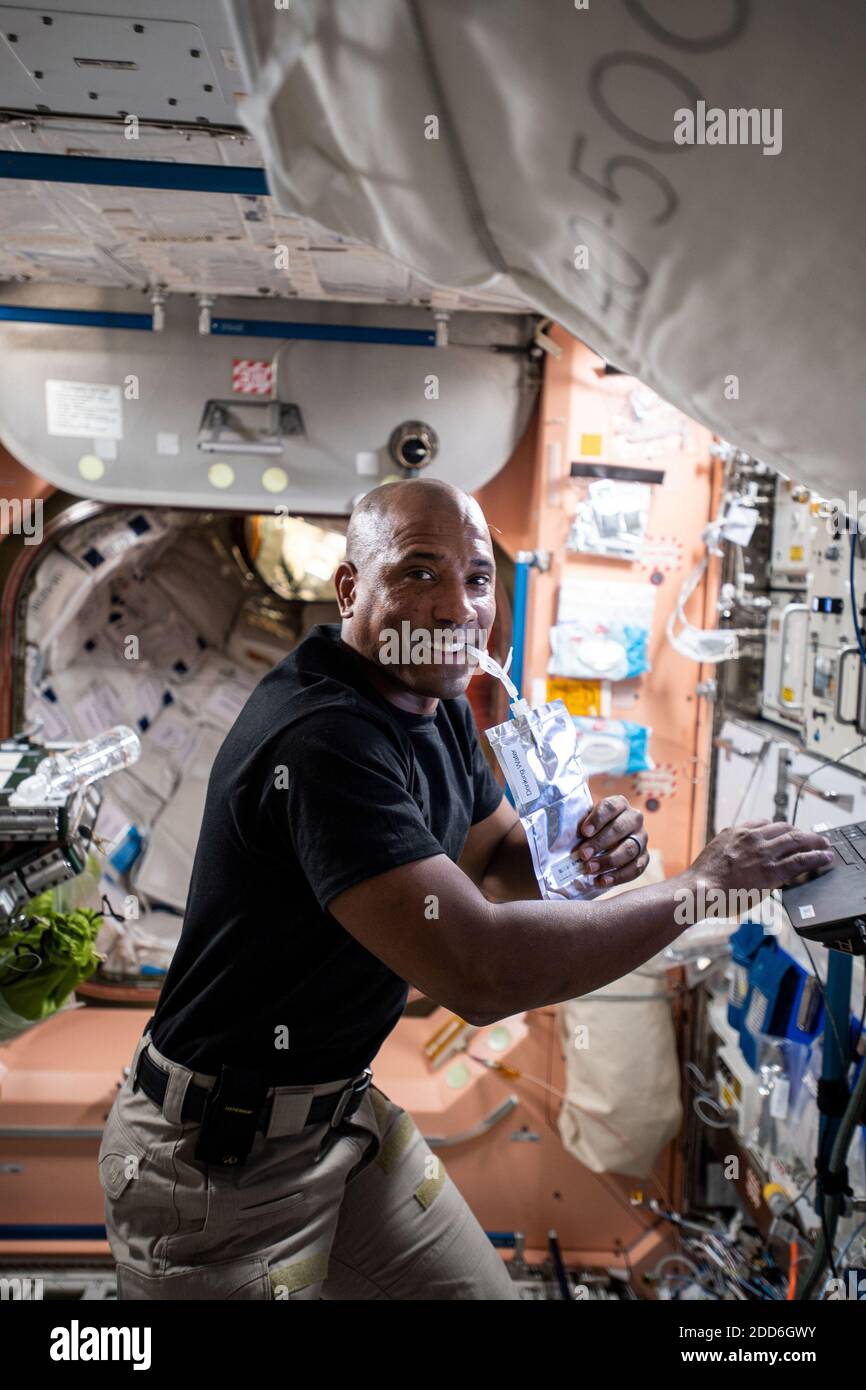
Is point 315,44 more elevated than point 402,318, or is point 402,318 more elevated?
point 402,318

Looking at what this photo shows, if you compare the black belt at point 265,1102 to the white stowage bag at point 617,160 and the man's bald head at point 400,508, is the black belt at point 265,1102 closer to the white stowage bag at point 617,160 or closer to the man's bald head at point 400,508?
the man's bald head at point 400,508

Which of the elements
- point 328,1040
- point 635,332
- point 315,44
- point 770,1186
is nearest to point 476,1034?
point 770,1186

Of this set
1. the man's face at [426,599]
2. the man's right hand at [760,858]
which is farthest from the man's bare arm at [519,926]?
the man's face at [426,599]

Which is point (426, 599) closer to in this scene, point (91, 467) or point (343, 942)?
point (343, 942)

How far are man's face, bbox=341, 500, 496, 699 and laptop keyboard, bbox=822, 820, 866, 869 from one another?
2.38ft

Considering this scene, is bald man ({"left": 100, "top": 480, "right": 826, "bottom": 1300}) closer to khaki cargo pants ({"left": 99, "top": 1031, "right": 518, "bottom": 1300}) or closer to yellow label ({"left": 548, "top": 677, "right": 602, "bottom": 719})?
khaki cargo pants ({"left": 99, "top": 1031, "right": 518, "bottom": 1300})

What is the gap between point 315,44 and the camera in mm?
889

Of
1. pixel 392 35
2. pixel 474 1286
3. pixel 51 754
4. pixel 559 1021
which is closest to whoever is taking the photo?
pixel 392 35

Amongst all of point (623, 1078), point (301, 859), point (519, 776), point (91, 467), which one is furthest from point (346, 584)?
point (623, 1078)

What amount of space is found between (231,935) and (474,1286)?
0.94 meters

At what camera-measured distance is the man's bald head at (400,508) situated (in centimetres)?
179

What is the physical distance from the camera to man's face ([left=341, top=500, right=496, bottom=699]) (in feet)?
5.69

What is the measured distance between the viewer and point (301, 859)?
1.51 m

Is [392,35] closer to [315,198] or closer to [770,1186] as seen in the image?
[315,198]
